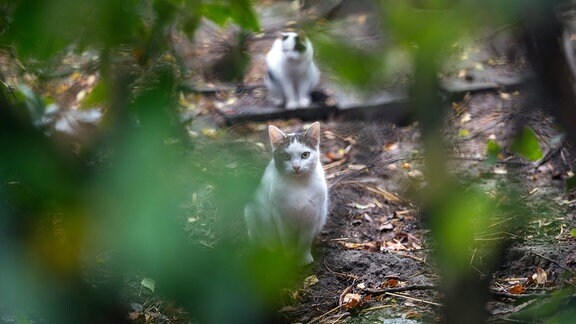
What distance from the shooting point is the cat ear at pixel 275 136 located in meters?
4.16

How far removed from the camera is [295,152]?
4121 mm

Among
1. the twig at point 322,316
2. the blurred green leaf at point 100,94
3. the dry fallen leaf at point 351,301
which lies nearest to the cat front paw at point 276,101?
the dry fallen leaf at point 351,301

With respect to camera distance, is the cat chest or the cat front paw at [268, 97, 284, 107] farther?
the cat front paw at [268, 97, 284, 107]

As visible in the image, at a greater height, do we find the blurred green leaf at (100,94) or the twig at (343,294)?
the blurred green leaf at (100,94)

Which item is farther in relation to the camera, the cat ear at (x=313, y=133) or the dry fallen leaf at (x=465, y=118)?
the dry fallen leaf at (x=465, y=118)

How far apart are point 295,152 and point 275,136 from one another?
158 mm

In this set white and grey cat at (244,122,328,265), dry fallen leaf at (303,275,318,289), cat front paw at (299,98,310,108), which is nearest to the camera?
dry fallen leaf at (303,275,318,289)

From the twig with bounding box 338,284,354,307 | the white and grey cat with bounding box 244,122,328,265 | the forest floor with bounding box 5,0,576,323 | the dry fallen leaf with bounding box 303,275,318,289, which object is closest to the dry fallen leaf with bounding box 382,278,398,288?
the forest floor with bounding box 5,0,576,323

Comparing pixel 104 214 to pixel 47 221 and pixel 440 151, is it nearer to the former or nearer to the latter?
pixel 47 221

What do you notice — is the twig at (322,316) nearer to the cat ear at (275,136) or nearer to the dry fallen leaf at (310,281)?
the dry fallen leaf at (310,281)

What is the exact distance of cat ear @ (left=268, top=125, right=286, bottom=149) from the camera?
13.7ft

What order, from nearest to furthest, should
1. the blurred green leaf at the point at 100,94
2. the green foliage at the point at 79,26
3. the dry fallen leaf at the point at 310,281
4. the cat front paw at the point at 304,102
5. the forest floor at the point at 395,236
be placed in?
the green foliage at the point at 79,26
the blurred green leaf at the point at 100,94
the forest floor at the point at 395,236
the dry fallen leaf at the point at 310,281
the cat front paw at the point at 304,102

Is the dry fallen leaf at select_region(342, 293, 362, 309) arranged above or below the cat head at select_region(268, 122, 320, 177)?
below

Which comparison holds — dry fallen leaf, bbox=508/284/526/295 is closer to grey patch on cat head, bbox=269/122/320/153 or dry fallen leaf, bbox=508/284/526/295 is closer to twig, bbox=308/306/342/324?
twig, bbox=308/306/342/324
